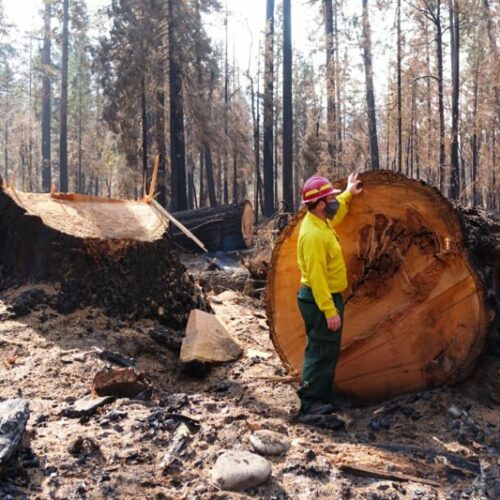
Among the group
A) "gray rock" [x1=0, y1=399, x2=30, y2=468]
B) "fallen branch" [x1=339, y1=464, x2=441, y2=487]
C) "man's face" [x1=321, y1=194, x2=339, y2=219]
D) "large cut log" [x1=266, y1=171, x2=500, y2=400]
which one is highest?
"man's face" [x1=321, y1=194, x2=339, y2=219]

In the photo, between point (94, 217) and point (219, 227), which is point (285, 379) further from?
point (219, 227)

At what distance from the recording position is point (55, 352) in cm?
443

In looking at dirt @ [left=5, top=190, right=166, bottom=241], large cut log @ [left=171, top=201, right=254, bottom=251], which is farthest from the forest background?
dirt @ [left=5, top=190, right=166, bottom=241]

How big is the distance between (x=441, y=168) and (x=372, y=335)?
547 inches

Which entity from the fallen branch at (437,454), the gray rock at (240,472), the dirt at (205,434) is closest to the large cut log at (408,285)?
the dirt at (205,434)

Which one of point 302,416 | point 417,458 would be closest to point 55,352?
point 302,416

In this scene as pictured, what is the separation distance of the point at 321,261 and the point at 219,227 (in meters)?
10.5

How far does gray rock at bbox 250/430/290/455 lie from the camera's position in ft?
9.80

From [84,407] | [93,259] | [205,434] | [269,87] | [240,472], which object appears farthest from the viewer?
[269,87]

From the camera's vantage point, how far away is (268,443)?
3018 mm

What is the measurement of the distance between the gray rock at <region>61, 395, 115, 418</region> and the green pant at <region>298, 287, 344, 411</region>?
1.34 m

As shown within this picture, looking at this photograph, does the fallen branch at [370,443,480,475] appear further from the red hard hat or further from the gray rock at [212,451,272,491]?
the red hard hat

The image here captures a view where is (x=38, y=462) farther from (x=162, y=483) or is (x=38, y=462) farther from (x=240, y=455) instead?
(x=240, y=455)

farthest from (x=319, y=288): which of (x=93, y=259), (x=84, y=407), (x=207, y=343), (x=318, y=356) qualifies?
(x=93, y=259)
